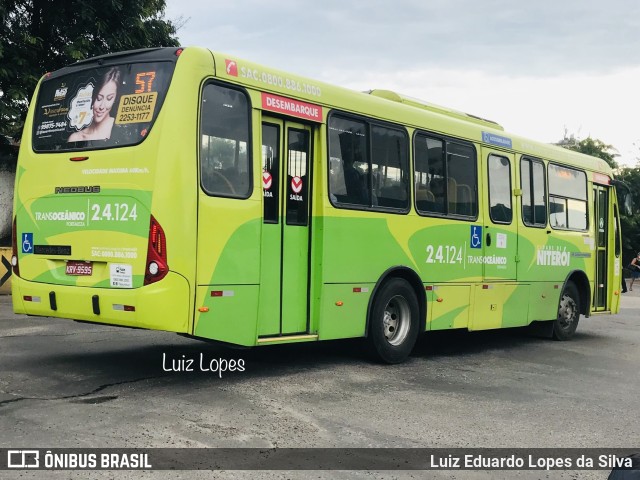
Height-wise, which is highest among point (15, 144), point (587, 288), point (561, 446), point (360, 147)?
point (15, 144)

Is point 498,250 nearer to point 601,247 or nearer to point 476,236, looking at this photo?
point 476,236

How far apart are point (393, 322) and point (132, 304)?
Result: 374 centimetres

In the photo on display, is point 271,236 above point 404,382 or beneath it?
above

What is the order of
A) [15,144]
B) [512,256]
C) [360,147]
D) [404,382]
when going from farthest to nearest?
[15,144], [512,256], [360,147], [404,382]

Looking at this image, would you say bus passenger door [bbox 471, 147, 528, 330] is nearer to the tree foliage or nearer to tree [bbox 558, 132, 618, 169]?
the tree foliage

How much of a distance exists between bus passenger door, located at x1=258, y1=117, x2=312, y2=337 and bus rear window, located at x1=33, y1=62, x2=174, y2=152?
4.13ft

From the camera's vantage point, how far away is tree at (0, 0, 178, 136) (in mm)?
17875

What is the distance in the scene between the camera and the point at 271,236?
801 centimetres

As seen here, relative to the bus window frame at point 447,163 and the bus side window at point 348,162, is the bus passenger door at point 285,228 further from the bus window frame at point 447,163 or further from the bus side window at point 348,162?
the bus window frame at point 447,163

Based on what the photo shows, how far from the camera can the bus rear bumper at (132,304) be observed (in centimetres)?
693

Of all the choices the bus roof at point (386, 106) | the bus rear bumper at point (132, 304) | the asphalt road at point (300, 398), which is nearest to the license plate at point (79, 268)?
the bus rear bumper at point (132, 304)

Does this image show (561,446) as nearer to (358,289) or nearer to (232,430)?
(232,430)

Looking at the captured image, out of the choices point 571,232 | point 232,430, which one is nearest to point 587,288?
point 571,232

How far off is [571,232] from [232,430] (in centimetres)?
894
